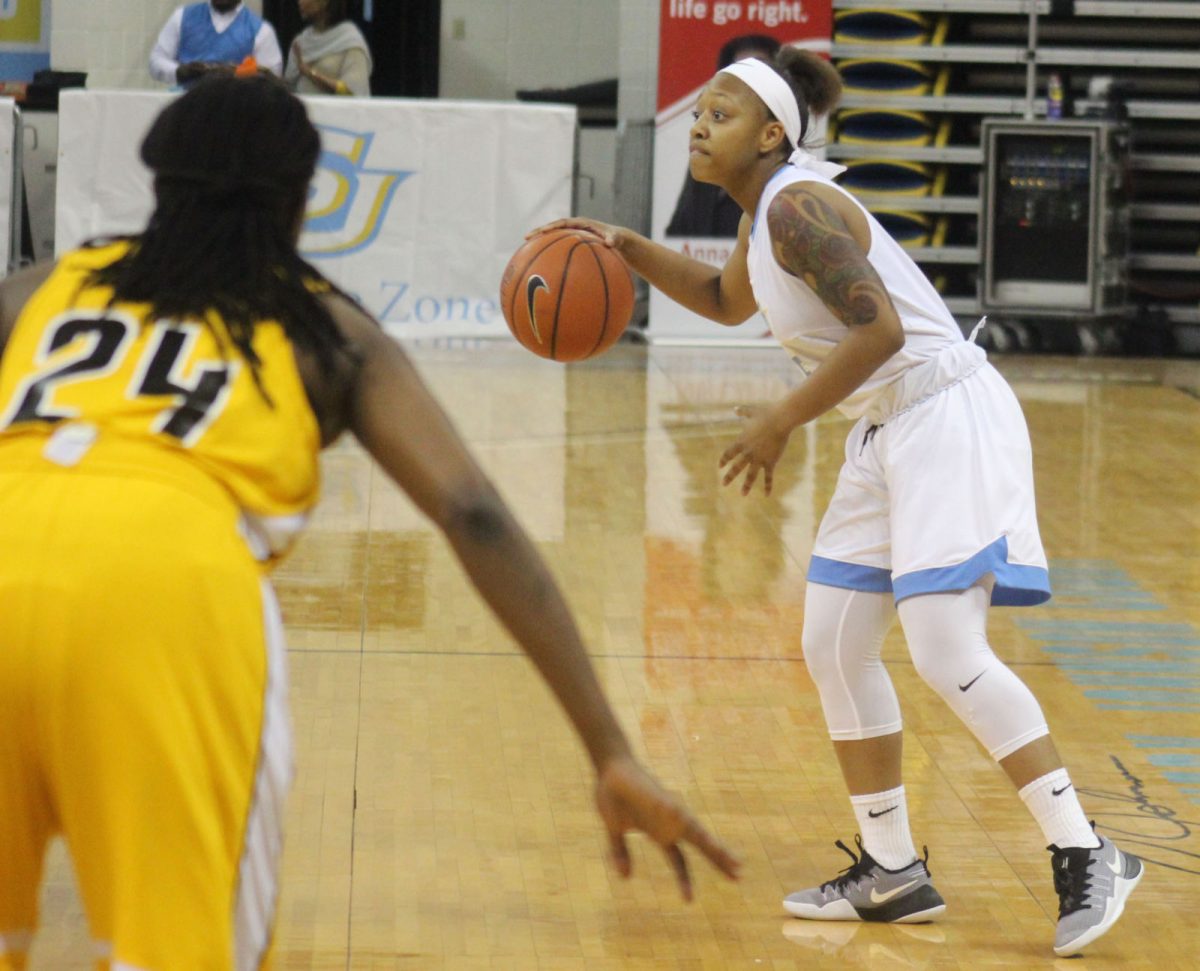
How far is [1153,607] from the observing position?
Result: 6.25 m

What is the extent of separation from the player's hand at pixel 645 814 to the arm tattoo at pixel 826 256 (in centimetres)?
163

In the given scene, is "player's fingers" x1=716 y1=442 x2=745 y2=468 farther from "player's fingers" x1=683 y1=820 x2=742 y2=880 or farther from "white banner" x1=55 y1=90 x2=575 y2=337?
"white banner" x1=55 y1=90 x2=575 y2=337

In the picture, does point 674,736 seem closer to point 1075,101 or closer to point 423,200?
point 423,200

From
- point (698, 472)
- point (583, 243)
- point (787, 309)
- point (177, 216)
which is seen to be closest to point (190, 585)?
point (177, 216)

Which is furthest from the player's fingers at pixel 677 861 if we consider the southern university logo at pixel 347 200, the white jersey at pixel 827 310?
the southern university logo at pixel 347 200

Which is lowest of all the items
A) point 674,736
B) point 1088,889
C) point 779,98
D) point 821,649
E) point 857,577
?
point 674,736

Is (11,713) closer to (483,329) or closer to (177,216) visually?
(177,216)

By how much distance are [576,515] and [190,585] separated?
5.61 metres

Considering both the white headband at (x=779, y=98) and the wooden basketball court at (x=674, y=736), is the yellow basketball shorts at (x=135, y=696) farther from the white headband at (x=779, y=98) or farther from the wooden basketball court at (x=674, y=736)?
the white headband at (x=779, y=98)

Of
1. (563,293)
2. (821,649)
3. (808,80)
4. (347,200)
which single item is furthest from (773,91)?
(347,200)

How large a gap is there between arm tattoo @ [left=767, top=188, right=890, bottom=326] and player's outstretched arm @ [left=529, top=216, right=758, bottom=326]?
1.56 feet

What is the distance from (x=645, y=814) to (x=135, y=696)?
0.52 m

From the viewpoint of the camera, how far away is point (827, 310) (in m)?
3.60

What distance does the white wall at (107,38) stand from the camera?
1442 centimetres
